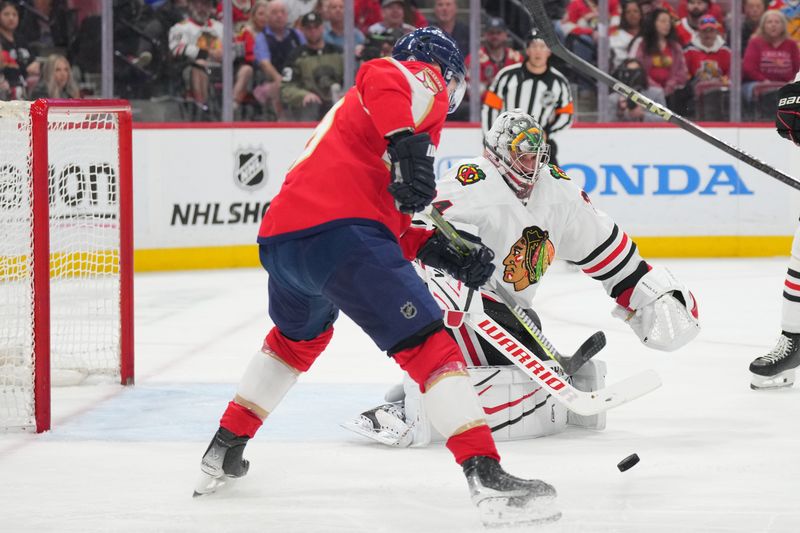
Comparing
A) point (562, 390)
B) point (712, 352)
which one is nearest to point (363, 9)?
point (712, 352)

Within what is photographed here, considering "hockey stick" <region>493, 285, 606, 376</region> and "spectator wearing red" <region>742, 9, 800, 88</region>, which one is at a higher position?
"spectator wearing red" <region>742, 9, 800, 88</region>

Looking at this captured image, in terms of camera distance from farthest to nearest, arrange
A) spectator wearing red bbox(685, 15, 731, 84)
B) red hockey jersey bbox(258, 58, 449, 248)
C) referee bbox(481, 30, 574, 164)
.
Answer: spectator wearing red bbox(685, 15, 731, 84) → referee bbox(481, 30, 574, 164) → red hockey jersey bbox(258, 58, 449, 248)

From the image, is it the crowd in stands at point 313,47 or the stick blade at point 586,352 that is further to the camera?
the crowd in stands at point 313,47

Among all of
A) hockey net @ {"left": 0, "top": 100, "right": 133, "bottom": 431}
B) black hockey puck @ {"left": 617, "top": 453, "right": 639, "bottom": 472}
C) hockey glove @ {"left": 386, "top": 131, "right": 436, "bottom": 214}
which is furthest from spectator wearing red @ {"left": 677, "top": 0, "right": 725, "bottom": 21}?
hockey glove @ {"left": 386, "top": 131, "right": 436, "bottom": 214}

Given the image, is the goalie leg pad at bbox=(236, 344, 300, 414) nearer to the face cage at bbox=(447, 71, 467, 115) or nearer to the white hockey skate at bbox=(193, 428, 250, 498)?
the white hockey skate at bbox=(193, 428, 250, 498)

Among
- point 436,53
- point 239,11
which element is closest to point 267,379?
point 436,53

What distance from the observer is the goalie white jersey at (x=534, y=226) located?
3.34m

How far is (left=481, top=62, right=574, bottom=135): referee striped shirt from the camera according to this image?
7.35 metres

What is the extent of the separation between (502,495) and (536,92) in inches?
204

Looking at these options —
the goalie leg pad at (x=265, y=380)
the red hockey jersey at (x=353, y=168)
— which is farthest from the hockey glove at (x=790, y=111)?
the goalie leg pad at (x=265, y=380)

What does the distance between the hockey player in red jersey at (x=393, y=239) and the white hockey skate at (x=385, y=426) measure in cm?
64

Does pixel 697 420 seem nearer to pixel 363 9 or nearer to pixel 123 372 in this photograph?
pixel 123 372

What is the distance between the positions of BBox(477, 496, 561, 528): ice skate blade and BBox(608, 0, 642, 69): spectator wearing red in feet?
19.9

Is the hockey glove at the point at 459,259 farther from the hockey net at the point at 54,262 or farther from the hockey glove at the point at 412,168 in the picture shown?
the hockey net at the point at 54,262
